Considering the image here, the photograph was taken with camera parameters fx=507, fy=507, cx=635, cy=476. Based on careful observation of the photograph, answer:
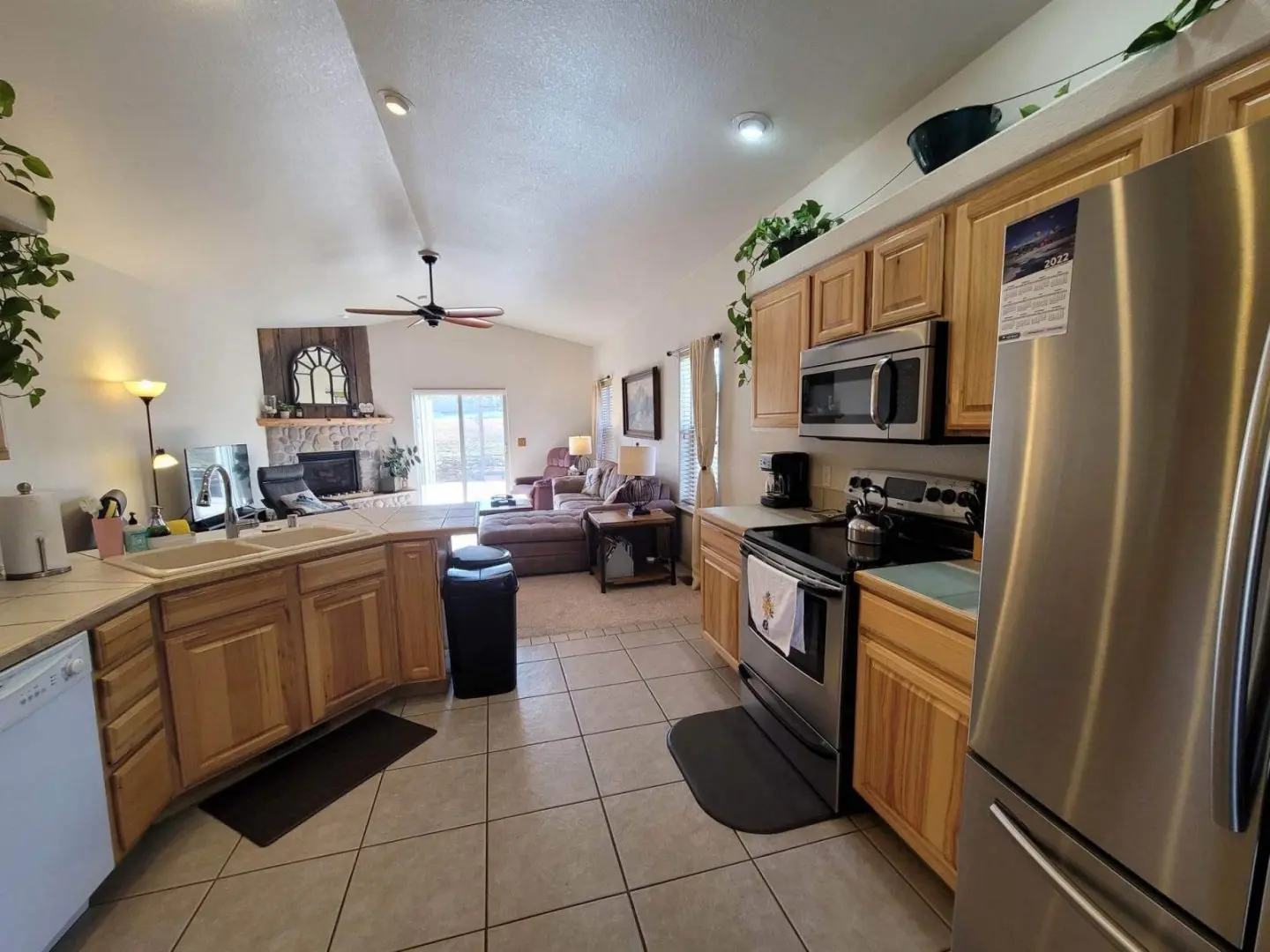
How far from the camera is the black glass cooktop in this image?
5.81 feet

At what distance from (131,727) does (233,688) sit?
0.34 meters

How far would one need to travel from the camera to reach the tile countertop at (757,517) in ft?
8.18

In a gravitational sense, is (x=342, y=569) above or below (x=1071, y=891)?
above

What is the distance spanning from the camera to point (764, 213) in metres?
3.22

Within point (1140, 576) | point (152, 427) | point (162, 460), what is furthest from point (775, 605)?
point (152, 427)

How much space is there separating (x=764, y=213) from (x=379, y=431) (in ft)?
21.3

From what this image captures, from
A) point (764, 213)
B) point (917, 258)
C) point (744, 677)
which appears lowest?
point (744, 677)

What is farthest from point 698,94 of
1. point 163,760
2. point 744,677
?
point 163,760

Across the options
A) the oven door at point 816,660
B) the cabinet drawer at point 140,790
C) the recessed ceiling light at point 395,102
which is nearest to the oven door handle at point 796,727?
the oven door at point 816,660

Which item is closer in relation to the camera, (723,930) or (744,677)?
(723,930)

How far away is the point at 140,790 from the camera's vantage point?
1662 mm

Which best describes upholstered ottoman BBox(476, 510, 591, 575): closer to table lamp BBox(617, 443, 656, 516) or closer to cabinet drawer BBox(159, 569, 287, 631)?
table lamp BBox(617, 443, 656, 516)

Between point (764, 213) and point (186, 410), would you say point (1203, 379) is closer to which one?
point (764, 213)

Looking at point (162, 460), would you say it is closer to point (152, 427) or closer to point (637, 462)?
point (152, 427)
